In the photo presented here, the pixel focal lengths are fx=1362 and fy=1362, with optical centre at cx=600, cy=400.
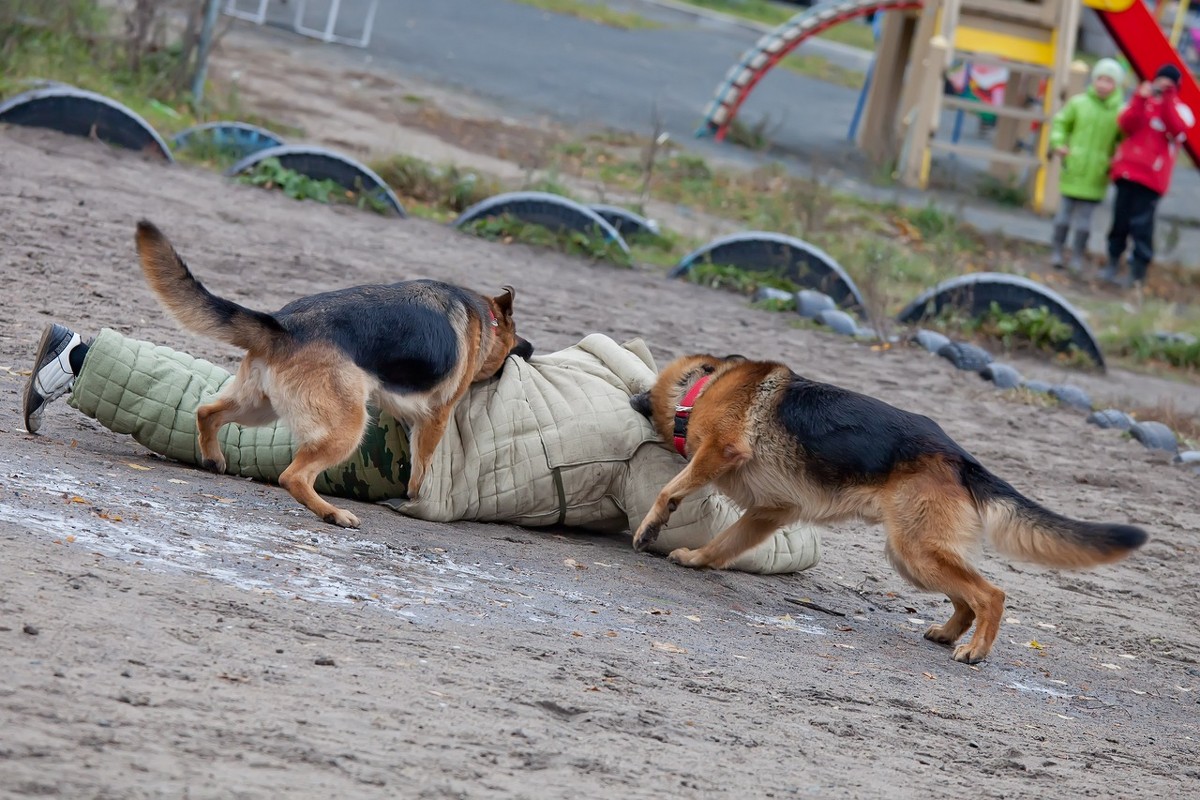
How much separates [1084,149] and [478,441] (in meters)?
11.5

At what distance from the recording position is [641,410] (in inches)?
212

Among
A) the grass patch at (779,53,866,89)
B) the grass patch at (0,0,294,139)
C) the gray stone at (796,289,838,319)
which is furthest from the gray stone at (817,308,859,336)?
the grass patch at (779,53,866,89)

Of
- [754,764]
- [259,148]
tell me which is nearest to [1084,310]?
[259,148]

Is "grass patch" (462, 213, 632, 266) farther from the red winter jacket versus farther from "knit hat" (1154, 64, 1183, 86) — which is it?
"knit hat" (1154, 64, 1183, 86)

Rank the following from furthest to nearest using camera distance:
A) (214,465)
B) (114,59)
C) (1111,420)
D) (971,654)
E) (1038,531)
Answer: (114,59) < (1111,420) < (214,465) < (971,654) < (1038,531)

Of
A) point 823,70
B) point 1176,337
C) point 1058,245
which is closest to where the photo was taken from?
point 1176,337

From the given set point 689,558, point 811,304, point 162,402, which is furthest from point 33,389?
point 811,304

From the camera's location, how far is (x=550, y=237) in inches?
448

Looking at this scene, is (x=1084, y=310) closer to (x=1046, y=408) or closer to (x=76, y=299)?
(x=1046, y=408)

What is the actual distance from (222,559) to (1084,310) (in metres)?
11.0

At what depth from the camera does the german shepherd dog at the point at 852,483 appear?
4.76 meters

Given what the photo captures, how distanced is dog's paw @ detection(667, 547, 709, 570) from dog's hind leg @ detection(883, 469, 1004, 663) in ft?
2.67

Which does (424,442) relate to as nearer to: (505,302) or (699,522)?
(505,302)

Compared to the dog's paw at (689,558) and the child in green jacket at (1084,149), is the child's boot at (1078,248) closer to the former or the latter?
the child in green jacket at (1084,149)
